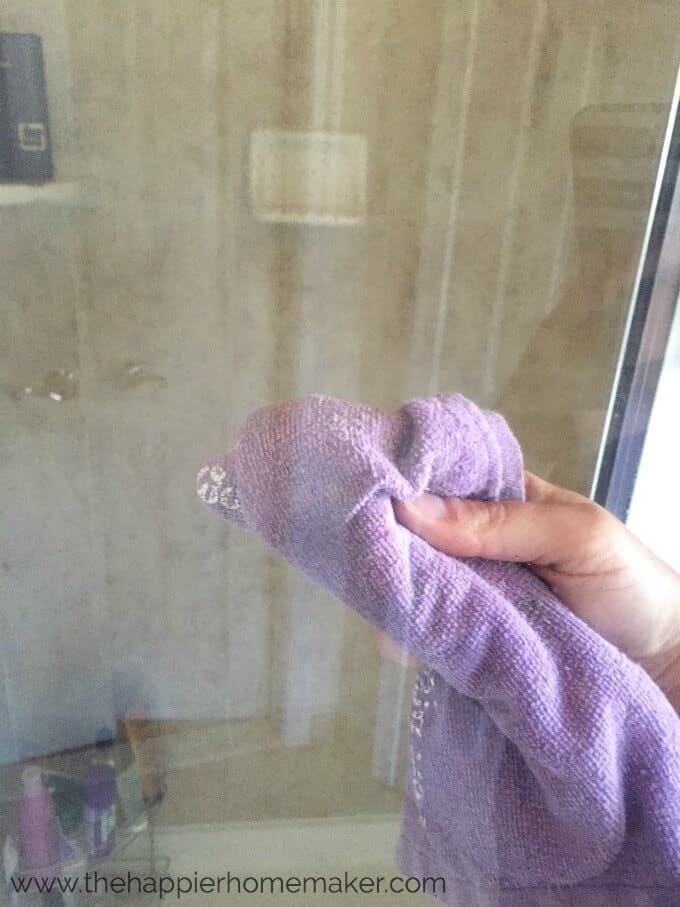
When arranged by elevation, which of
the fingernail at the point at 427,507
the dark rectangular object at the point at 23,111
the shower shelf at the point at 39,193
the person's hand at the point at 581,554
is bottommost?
the person's hand at the point at 581,554

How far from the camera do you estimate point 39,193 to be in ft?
2.42

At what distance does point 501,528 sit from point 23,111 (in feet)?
1.88

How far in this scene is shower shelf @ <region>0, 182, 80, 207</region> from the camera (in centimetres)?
73

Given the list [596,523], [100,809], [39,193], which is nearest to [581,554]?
[596,523]

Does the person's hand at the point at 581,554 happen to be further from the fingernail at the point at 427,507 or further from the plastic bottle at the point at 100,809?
the plastic bottle at the point at 100,809

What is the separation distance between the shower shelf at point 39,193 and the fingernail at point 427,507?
515 mm

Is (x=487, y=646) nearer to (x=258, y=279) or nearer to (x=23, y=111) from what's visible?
(x=258, y=279)

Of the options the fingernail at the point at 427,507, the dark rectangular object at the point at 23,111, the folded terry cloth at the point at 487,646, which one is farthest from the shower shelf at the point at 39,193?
the fingernail at the point at 427,507

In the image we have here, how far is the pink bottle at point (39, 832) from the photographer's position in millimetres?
908

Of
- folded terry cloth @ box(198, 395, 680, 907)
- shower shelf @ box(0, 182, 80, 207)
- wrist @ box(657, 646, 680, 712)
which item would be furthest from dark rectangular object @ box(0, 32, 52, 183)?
wrist @ box(657, 646, 680, 712)

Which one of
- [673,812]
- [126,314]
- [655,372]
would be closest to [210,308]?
[126,314]

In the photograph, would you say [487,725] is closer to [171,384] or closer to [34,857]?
[171,384]

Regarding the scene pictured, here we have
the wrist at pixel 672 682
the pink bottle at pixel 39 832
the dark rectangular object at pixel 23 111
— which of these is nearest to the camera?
the wrist at pixel 672 682

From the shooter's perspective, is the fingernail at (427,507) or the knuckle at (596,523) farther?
the knuckle at (596,523)
